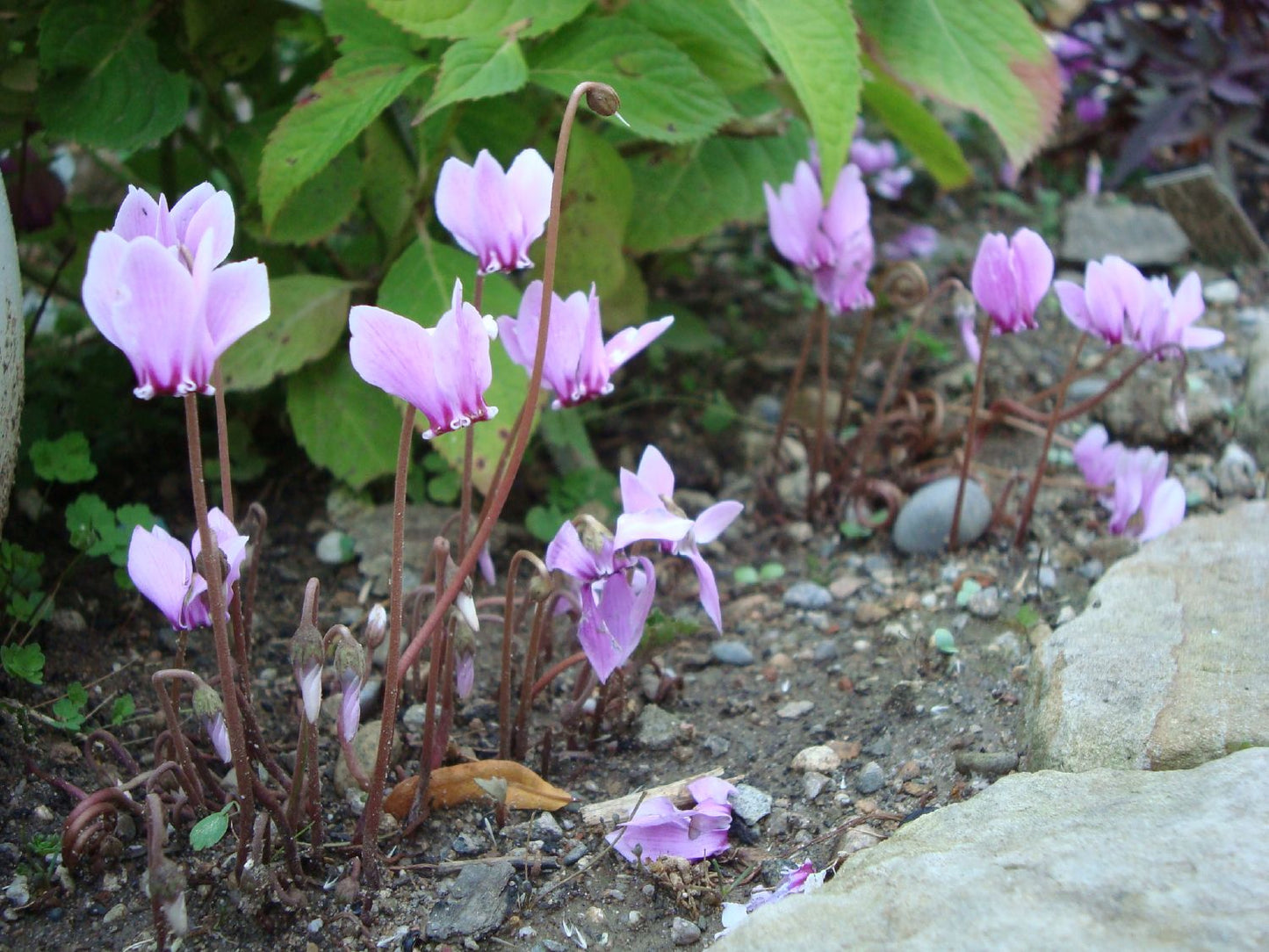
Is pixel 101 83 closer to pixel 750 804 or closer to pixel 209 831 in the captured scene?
pixel 209 831

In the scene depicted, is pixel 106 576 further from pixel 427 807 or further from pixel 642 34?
pixel 642 34

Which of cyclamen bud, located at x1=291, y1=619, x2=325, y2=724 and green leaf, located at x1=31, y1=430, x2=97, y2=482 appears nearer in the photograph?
cyclamen bud, located at x1=291, y1=619, x2=325, y2=724

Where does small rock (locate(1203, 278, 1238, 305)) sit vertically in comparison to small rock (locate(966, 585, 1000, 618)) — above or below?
above

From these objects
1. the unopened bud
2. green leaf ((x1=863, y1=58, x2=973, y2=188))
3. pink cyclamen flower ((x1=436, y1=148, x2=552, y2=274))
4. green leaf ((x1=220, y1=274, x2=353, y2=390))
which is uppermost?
the unopened bud

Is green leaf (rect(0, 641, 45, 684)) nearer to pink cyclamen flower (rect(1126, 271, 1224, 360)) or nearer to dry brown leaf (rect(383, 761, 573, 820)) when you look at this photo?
dry brown leaf (rect(383, 761, 573, 820))

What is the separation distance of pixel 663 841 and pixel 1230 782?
632 mm

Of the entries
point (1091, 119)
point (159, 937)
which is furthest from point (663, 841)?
point (1091, 119)

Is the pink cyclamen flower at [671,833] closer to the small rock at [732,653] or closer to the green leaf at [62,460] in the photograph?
the small rock at [732,653]

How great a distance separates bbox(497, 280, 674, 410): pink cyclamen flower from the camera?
1.51 metres

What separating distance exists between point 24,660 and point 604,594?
0.78 m

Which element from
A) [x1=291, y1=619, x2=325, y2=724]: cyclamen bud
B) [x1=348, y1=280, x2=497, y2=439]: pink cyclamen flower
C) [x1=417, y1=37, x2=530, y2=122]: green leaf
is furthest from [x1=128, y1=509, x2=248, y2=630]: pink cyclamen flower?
[x1=417, y1=37, x2=530, y2=122]: green leaf

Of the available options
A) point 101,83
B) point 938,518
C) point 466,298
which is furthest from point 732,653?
point 101,83

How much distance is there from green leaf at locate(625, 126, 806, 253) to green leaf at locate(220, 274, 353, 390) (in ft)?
2.02

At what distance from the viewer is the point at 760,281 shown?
3355 millimetres
